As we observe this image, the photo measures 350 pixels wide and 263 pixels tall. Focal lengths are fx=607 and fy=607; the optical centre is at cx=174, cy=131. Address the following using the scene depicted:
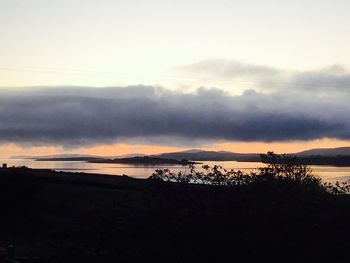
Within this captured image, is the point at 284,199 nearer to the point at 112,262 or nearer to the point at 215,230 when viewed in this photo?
the point at 215,230

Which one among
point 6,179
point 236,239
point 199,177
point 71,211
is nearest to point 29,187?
point 6,179

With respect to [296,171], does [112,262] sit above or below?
below

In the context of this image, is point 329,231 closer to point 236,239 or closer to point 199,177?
point 236,239

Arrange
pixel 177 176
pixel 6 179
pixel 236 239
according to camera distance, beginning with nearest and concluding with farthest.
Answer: pixel 236 239, pixel 177 176, pixel 6 179

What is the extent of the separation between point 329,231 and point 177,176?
9.29 feet

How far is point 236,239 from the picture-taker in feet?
31.0

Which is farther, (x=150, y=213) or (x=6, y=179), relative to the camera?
(x=6, y=179)

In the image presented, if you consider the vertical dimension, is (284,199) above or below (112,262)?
above

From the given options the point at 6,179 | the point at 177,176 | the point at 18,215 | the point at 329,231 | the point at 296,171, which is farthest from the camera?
the point at 6,179

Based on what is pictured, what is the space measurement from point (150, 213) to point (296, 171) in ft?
23.1

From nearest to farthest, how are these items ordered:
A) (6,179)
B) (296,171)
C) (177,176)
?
1. (177,176)
2. (296,171)
3. (6,179)

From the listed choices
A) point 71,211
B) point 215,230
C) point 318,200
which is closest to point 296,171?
point 318,200

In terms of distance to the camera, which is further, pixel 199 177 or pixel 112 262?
pixel 199 177

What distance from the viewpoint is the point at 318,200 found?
11.1 metres
